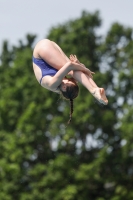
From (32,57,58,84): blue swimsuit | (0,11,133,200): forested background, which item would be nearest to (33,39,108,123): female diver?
(32,57,58,84): blue swimsuit

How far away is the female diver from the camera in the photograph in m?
11.5

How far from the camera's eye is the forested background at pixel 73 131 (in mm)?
42969

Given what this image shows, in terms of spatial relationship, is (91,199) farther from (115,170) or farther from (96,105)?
(96,105)

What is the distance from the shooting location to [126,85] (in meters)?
45.3

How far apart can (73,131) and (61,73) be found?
32.5 m

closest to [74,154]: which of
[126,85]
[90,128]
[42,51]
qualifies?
[90,128]

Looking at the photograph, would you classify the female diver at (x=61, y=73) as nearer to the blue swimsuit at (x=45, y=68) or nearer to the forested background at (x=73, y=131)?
the blue swimsuit at (x=45, y=68)

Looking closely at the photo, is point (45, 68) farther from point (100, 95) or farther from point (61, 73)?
point (100, 95)

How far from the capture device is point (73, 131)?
4391 centimetres

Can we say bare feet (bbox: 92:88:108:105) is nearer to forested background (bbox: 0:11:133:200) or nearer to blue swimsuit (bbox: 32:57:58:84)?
blue swimsuit (bbox: 32:57:58:84)

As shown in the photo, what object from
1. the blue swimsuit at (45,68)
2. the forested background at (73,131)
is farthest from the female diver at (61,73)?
the forested background at (73,131)

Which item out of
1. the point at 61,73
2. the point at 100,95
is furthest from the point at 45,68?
the point at 100,95

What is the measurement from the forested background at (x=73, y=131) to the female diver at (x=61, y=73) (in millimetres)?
30069

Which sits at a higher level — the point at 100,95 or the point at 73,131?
the point at 73,131
